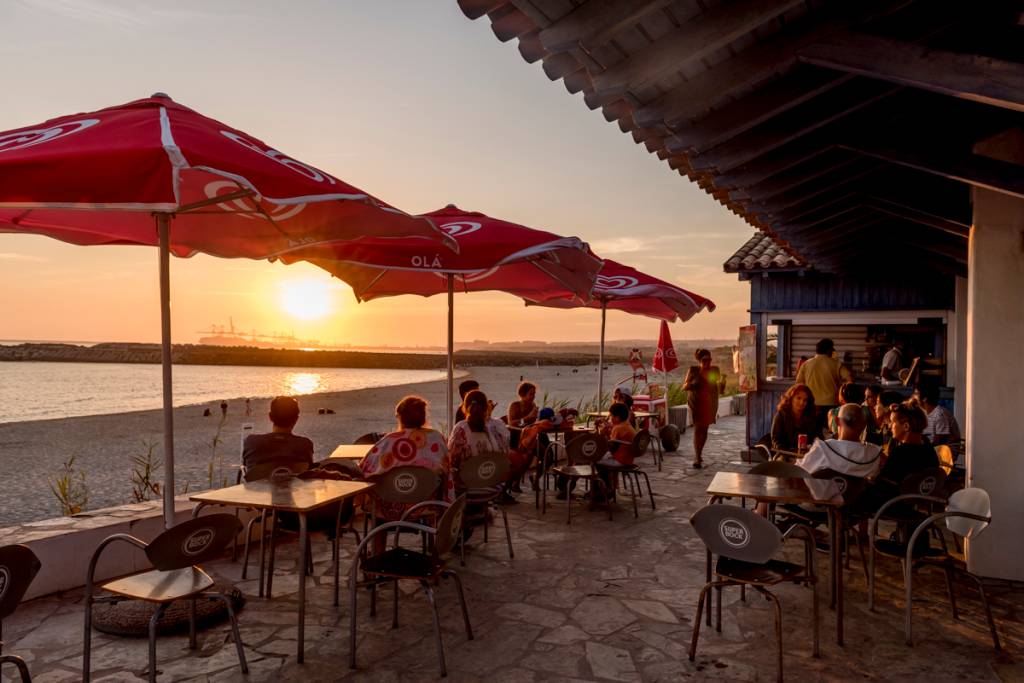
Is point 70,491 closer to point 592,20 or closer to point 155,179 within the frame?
point 155,179

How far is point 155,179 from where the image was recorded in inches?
111

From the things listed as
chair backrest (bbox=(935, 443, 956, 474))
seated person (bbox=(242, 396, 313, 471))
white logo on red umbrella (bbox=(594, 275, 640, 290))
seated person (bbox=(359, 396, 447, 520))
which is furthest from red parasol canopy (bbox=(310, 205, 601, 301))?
chair backrest (bbox=(935, 443, 956, 474))

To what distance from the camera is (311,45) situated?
7.71 meters

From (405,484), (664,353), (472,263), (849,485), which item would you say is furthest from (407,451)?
(664,353)

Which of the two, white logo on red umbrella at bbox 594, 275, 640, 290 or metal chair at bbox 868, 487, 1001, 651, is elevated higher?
white logo on red umbrella at bbox 594, 275, 640, 290

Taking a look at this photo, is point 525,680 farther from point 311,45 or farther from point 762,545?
point 311,45

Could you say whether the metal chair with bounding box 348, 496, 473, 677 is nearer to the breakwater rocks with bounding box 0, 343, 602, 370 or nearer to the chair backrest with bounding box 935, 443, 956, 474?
the chair backrest with bounding box 935, 443, 956, 474

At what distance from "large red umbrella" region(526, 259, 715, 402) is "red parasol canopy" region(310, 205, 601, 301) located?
0.91 meters

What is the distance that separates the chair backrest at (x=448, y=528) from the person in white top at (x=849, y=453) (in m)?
2.72

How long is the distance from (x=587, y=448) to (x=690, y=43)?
13.5 ft

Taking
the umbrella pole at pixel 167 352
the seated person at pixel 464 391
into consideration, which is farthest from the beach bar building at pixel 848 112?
the seated person at pixel 464 391

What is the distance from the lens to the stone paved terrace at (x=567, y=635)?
3434mm

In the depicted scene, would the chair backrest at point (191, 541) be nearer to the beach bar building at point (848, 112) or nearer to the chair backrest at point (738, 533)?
the chair backrest at point (738, 533)

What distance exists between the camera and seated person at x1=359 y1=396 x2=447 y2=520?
176 inches
